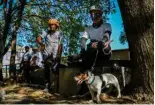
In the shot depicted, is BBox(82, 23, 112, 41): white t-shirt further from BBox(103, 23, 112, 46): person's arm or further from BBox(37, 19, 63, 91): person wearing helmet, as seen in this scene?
BBox(37, 19, 63, 91): person wearing helmet

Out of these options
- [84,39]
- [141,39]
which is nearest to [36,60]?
[84,39]

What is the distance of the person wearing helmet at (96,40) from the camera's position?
6703 millimetres

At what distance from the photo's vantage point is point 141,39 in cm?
624

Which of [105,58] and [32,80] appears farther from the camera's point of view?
[32,80]

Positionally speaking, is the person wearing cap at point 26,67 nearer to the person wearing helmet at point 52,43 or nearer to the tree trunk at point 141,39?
the person wearing helmet at point 52,43

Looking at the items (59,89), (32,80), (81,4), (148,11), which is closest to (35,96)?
(59,89)

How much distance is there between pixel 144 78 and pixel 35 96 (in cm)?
244

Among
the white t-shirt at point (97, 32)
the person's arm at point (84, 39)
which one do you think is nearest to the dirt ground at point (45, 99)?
the person's arm at point (84, 39)

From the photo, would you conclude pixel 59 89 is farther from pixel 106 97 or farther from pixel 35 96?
pixel 106 97

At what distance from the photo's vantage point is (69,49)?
17625 millimetres

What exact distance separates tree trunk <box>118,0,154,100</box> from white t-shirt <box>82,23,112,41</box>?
444 mm

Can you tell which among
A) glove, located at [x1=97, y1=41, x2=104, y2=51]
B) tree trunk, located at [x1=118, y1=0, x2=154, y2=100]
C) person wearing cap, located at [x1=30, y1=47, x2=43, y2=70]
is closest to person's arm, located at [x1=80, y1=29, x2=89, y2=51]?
glove, located at [x1=97, y1=41, x2=104, y2=51]

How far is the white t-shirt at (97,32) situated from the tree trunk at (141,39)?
0.44 metres

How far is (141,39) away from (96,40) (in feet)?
3.04
